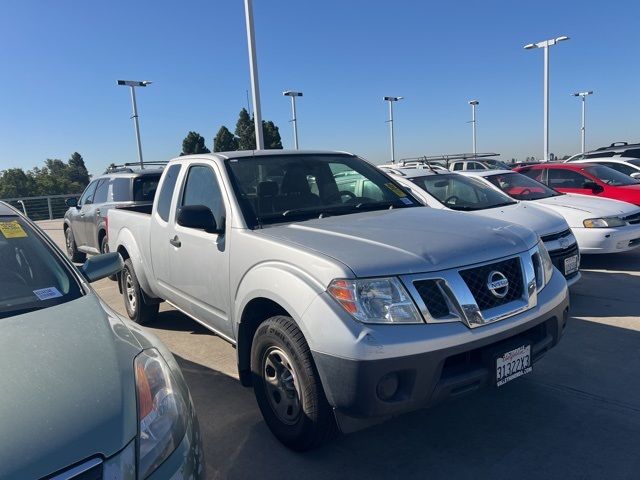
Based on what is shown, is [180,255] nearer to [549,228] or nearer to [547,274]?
[547,274]

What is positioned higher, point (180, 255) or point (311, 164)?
point (311, 164)

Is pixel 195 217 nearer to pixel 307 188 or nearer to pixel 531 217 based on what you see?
pixel 307 188

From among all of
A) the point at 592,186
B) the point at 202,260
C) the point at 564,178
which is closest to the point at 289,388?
the point at 202,260

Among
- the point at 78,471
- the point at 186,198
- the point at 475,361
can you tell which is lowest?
the point at 475,361

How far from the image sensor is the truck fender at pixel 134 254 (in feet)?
16.8

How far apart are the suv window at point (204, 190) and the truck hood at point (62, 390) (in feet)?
5.13

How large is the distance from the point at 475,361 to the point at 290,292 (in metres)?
1.03

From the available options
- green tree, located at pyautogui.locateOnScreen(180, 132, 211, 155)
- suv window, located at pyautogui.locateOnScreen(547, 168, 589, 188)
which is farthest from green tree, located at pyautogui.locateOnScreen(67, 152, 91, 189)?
suv window, located at pyautogui.locateOnScreen(547, 168, 589, 188)

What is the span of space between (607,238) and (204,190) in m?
5.58

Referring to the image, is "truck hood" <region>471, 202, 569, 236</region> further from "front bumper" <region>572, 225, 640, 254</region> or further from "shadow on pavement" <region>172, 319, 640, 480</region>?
"shadow on pavement" <region>172, 319, 640, 480</region>

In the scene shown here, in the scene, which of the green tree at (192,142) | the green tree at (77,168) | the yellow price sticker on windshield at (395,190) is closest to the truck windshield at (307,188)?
the yellow price sticker on windshield at (395,190)

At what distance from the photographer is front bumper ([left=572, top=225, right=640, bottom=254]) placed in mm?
6859

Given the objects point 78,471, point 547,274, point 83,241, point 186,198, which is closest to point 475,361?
point 547,274

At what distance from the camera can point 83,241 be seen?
968cm
